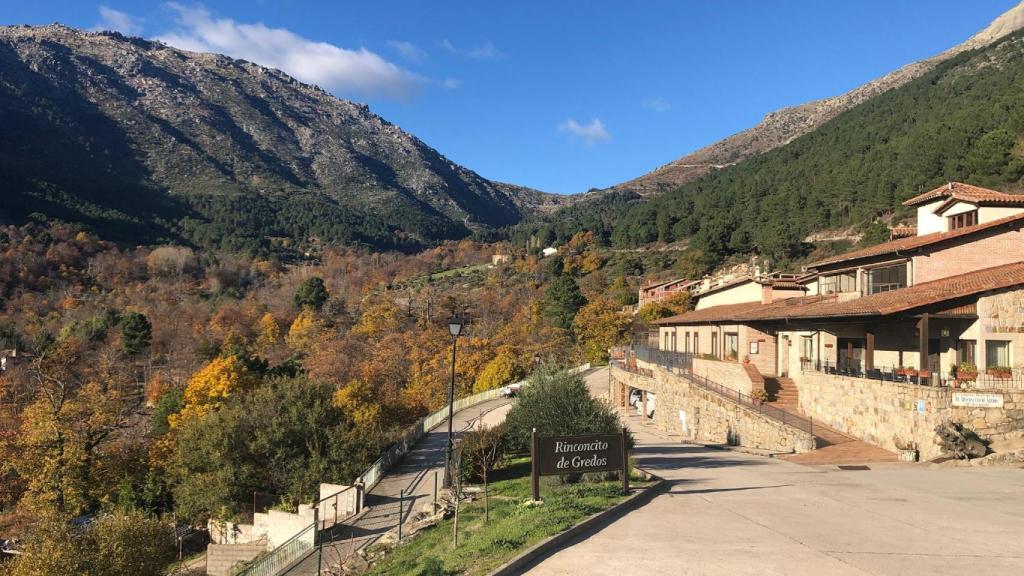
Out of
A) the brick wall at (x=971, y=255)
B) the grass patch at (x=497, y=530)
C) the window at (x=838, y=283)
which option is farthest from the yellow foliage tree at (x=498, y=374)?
the grass patch at (x=497, y=530)

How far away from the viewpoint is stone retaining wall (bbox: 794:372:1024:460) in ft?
53.2

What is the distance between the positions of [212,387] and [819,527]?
138ft

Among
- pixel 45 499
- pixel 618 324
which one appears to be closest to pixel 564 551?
pixel 45 499

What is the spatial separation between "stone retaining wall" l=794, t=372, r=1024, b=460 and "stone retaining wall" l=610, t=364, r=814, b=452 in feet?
6.29

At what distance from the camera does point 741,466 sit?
17062mm

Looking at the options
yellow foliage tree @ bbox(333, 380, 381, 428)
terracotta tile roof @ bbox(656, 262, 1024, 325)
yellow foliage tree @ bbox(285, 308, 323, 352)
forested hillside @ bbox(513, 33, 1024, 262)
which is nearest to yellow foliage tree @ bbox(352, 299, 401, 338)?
yellow foliage tree @ bbox(285, 308, 323, 352)

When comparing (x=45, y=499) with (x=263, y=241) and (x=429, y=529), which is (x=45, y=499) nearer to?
(x=429, y=529)

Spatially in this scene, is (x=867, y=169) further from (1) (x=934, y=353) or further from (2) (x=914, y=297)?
(2) (x=914, y=297)

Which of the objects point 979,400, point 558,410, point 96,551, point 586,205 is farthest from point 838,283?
point 586,205

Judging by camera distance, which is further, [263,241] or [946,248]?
[263,241]

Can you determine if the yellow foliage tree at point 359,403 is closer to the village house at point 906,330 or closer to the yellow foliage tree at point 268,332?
the village house at point 906,330

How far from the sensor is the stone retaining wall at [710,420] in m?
20.3

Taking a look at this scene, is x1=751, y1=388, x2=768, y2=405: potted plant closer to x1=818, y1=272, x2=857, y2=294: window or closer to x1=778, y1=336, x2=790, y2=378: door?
x1=778, y1=336, x2=790, y2=378: door

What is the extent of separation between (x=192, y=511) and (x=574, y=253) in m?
95.2
